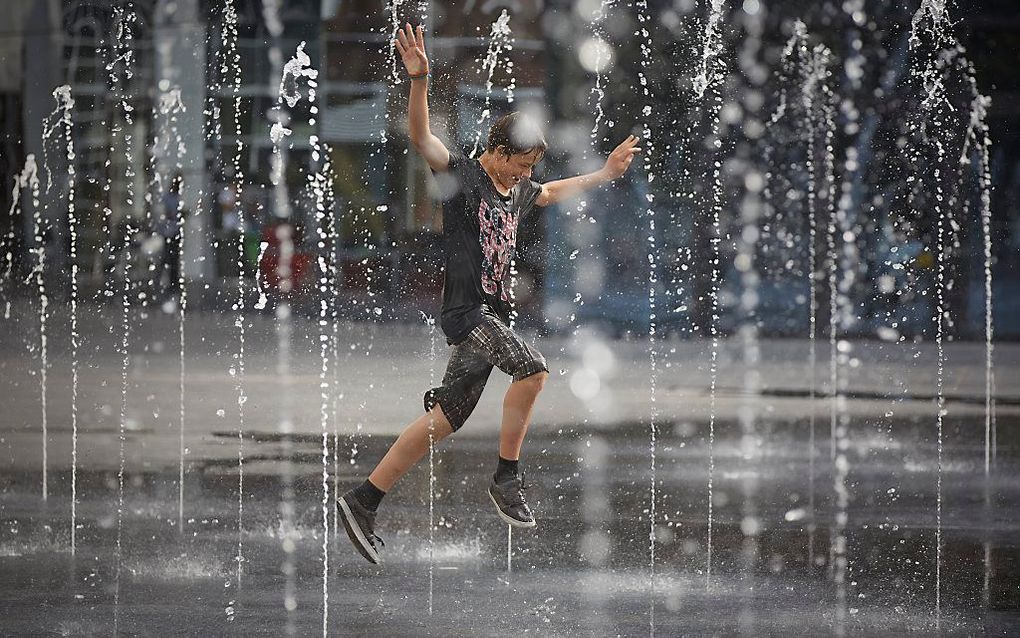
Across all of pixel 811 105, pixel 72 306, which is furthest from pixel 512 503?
pixel 72 306

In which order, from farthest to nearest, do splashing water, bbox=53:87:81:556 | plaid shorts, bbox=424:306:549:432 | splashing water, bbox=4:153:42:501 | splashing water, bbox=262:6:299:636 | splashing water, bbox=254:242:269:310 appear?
splashing water, bbox=254:242:269:310 < splashing water, bbox=4:153:42:501 < splashing water, bbox=262:6:299:636 < splashing water, bbox=53:87:81:556 < plaid shorts, bbox=424:306:549:432

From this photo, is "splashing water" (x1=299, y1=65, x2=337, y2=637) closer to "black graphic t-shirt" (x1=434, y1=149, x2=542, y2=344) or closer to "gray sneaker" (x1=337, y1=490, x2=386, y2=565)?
"gray sneaker" (x1=337, y1=490, x2=386, y2=565)

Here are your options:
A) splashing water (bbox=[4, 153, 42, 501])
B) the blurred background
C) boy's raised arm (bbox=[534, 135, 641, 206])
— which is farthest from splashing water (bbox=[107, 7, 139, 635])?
boy's raised arm (bbox=[534, 135, 641, 206])

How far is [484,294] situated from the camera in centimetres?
529

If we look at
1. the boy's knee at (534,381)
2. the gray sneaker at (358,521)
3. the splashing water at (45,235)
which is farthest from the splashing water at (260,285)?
the boy's knee at (534,381)

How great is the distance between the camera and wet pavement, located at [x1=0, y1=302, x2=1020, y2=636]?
555cm

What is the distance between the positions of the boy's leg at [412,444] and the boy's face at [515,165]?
0.81m

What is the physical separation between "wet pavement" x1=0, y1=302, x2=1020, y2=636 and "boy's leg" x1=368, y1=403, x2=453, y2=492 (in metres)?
0.49

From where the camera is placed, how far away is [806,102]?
72.4 ft

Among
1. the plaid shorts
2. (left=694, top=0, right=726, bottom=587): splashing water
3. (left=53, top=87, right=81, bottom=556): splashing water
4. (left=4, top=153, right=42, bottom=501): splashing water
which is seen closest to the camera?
the plaid shorts

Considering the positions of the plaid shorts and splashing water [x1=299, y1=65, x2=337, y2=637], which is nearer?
the plaid shorts

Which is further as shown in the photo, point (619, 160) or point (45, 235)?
point (45, 235)

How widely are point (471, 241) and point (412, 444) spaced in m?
0.73

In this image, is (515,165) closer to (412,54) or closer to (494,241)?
(494,241)
